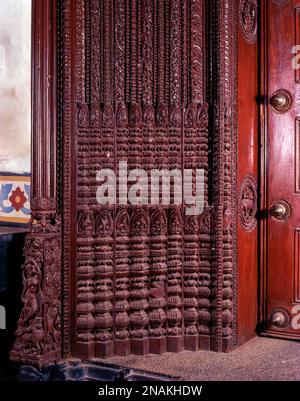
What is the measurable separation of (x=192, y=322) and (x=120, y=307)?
402mm

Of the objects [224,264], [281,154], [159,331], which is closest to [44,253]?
[159,331]

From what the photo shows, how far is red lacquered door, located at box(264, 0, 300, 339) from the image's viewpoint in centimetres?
319

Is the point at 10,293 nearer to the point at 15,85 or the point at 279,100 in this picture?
the point at 15,85

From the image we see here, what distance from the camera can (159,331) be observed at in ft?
9.86

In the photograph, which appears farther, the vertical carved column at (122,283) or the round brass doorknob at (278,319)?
the round brass doorknob at (278,319)

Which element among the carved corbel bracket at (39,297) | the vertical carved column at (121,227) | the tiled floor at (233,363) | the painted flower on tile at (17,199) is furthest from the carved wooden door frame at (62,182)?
the painted flower on tile at (17,199)

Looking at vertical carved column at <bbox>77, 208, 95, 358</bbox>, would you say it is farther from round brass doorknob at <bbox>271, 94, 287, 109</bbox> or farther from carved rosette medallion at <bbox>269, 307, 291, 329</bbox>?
round brass doorknob at <bbox>271, 94, 287, 109</bbox>

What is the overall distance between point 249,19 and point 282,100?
50 cm

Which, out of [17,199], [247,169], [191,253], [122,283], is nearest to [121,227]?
[122,283]

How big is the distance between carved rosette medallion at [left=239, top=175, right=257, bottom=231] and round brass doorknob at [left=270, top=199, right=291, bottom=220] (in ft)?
0.38

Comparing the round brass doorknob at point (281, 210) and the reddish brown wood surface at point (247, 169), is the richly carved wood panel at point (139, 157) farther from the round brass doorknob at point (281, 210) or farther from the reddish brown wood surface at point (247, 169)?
the round brass doorknob at point (281, 210)

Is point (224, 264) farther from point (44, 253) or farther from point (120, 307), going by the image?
point (44, 253)

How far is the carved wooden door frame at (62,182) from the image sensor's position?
9.21 ft

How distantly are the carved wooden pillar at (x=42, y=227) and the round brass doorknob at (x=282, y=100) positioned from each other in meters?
1.26
